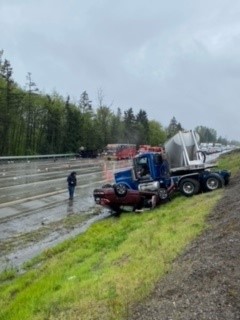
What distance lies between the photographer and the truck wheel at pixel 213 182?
22991mm

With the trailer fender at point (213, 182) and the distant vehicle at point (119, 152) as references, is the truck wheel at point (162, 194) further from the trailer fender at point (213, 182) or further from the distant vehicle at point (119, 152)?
the distant vehicle at point (119, 152)

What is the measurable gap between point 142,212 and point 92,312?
46.7 ft

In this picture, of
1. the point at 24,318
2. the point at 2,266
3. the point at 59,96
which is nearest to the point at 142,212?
the point at 2,266

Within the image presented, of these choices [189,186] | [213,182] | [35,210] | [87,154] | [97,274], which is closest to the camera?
[97,274]

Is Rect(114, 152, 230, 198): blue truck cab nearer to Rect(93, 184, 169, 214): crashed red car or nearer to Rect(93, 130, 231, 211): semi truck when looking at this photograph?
Rect(93, 130, 231, 211): semi truck

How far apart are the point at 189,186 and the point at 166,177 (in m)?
1.29

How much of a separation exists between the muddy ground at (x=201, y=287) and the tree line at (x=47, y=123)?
65.8m

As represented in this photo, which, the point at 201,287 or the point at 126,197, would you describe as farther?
the point at 126,197

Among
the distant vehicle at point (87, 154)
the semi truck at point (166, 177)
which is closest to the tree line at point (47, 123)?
the distant vehicle at point (87, 154)

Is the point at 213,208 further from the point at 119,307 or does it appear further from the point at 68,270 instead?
the point at 119,307

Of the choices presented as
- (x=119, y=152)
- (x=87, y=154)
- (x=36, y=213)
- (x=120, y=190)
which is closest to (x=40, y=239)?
(x=120, y=190)

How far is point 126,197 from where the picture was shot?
74.3 feet

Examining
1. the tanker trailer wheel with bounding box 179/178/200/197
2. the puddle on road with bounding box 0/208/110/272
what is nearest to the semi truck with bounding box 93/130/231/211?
the tanker trailer wheel with bounding box 179/178/200/197

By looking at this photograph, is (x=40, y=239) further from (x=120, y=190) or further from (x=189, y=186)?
(x=189, y=186)
